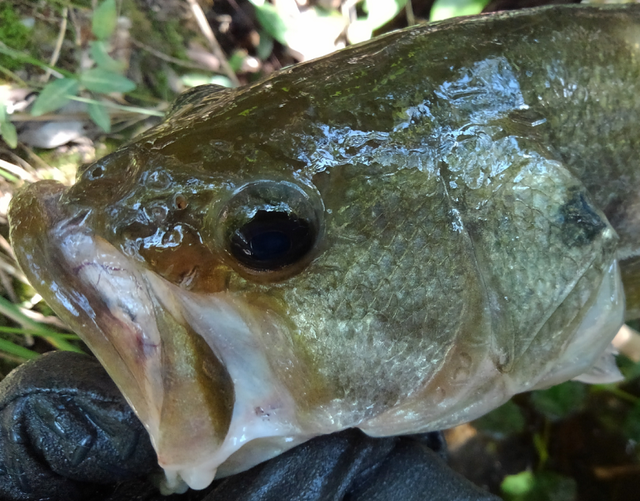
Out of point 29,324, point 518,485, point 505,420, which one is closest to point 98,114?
point 29,324

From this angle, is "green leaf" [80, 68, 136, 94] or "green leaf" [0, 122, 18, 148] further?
"green leaf" [80, 68, 136, 94]

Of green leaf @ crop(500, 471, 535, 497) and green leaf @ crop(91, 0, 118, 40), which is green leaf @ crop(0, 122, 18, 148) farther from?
green leaf @ crop(500, 471, 535, 497)

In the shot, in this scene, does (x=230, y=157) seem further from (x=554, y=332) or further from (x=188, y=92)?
A: (x=554, y=332)

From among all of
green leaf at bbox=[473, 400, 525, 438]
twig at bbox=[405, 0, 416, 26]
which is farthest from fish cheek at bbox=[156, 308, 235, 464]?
twig at bbox=[405, 0, 416, 26]

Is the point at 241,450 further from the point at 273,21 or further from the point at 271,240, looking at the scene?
the point at 273,21

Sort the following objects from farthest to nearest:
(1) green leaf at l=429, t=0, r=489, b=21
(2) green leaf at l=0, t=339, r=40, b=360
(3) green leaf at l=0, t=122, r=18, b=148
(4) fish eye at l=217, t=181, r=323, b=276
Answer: (1) green leaf at l=429, t=0, r=489, b=21, (3) green leaf at l=0, t=122, r=18, b=148, (2) green leaf at l=0, t=339, r=40, b=360, (4) fish eye at l=217, t=181, r=323, b=276

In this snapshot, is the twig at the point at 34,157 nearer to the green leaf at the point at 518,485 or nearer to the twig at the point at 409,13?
the twig at the point at 409,13

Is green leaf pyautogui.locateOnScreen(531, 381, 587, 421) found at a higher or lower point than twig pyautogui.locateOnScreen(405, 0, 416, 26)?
lower
